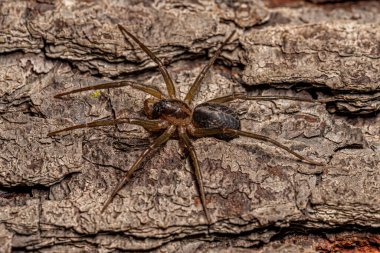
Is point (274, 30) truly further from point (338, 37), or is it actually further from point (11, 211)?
point (11, 211)

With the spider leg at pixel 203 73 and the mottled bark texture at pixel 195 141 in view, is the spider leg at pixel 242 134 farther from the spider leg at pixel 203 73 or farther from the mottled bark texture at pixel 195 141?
the spider leg at pixel 203 73

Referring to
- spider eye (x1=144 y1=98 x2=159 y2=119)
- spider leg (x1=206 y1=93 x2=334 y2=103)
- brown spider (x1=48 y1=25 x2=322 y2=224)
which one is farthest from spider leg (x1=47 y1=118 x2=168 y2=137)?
spider leg (x1=206 y1=93 x2=334 y2=103)

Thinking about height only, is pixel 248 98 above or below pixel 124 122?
above

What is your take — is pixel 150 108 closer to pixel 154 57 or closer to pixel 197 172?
pixel 154 57

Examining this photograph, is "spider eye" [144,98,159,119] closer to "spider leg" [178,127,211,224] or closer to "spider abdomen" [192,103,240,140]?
"spider abdomen" [192,103,240,140]

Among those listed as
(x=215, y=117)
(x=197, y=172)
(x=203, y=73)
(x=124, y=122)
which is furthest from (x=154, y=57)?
(x=197, y=172)

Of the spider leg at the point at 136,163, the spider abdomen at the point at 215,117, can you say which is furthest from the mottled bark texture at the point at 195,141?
the spider abdomen at the point at 215,117
